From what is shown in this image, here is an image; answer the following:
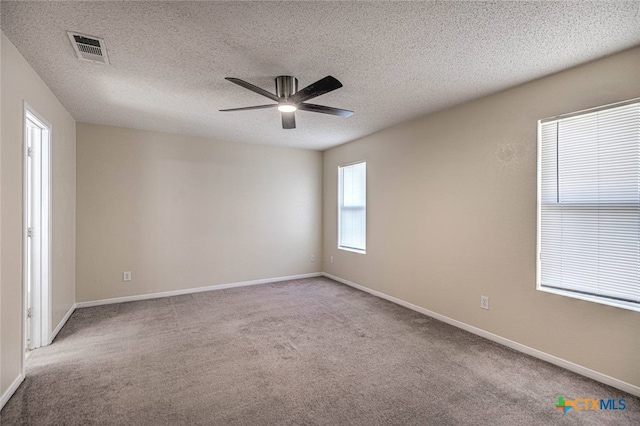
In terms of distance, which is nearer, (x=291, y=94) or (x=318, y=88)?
A: (x=318, y=88)

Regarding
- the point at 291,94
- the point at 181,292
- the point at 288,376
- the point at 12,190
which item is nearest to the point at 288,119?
the point at 291,94

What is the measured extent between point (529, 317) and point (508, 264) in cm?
50

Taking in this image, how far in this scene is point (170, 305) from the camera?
4.18 metres

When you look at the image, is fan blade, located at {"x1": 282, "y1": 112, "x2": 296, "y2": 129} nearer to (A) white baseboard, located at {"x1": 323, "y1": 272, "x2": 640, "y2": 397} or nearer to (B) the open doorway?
(B) the open doorway

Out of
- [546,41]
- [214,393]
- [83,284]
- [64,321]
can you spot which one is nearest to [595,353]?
[546,41]

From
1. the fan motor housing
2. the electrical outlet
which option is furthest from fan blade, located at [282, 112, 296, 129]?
the electrical outlet

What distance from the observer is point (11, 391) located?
2.12 m

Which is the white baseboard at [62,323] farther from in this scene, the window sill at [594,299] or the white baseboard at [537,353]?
the window sill at [594,299]

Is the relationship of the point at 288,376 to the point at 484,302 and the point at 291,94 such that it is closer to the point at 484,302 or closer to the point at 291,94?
the point at 484,302

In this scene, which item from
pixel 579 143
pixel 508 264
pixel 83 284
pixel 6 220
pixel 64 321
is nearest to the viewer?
pixel 6 220

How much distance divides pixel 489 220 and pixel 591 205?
0.82 meters

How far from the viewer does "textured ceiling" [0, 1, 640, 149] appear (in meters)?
1.79

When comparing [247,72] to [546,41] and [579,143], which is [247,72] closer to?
[546,41]

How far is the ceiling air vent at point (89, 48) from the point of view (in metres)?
2.07
